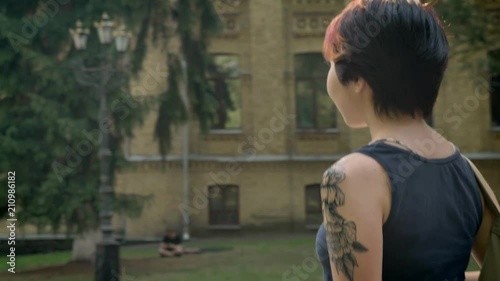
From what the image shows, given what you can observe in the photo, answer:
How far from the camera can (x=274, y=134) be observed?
2578 centimetres

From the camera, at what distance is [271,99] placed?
25594 mm

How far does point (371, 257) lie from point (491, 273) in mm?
386

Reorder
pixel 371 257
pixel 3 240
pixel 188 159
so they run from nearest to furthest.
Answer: pixel 371 257 < pixel 3 240 < pixel 188 159

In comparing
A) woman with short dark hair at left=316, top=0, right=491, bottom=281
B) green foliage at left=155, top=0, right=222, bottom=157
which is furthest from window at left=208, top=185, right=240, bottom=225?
woman with short dark hair at left=316, top=0, right=491, bottom=281

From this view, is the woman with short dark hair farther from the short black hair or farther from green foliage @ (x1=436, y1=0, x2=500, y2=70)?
green foliage @ (x1=436, y1=0, x2=500, y2=70)

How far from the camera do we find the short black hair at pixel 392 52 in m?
2.02

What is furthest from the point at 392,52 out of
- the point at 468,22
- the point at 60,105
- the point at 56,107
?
the point at 60,105

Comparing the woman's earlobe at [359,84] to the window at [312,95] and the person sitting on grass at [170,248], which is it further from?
the window at [312,95]

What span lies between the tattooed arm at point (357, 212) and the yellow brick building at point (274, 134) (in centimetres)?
2323

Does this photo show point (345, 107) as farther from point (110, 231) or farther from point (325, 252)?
point (110, 231)

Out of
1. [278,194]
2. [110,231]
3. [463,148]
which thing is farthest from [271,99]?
[110,231]

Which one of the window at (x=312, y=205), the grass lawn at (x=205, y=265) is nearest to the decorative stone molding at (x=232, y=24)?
the window at (x=312, y=205)

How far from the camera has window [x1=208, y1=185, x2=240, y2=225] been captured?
25.6m

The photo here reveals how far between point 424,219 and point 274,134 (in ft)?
78.3
